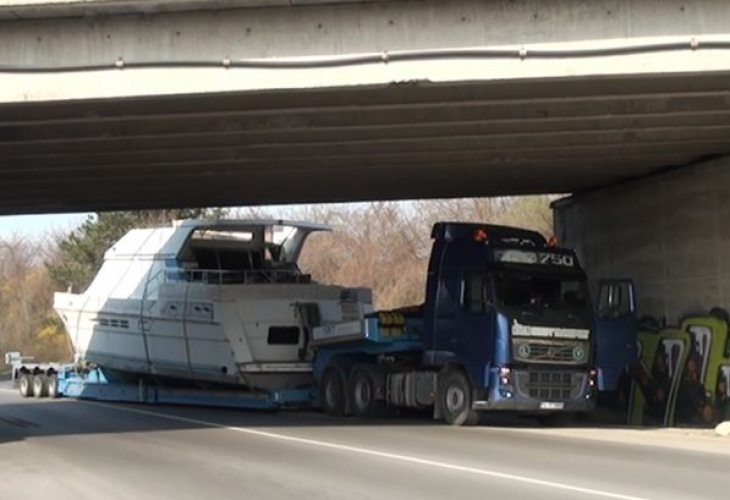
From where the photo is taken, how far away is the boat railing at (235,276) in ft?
79.8

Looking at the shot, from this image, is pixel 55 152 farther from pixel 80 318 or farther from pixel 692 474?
pixel 692 474

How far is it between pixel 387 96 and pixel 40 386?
2020 centimetres

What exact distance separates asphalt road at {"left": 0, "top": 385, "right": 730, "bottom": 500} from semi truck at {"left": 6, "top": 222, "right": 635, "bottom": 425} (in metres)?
0.75

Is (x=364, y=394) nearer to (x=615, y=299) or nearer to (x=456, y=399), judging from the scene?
(x=456, y=399)

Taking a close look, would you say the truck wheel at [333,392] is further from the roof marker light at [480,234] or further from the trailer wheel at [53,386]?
the trailer wheel at [53,386]

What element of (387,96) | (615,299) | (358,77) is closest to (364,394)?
(615,299)

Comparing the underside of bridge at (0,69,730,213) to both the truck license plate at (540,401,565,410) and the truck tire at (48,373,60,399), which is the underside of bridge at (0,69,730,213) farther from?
the truck tire at (48,373,60,399)

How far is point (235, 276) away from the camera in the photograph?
80.3 ft

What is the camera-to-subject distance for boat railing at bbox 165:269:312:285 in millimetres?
24328

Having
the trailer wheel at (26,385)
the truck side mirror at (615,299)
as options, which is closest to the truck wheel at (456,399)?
the truck side mirror at (615,299)

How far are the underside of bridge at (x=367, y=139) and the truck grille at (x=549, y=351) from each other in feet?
12.2

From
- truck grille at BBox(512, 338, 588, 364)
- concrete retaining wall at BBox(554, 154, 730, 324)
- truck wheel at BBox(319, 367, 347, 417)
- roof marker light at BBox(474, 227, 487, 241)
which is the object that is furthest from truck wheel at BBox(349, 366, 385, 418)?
concrete retaining wall at BBox(554, 154, 730, 324)

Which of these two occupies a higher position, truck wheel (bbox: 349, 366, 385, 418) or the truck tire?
truck wheel (bbox: 349, 366, 385, 418)

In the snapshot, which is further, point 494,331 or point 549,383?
point 549,383
